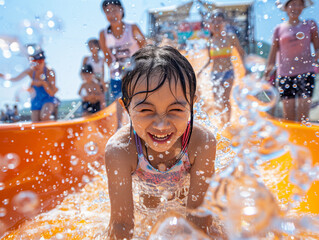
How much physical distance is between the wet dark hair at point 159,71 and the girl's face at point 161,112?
0.02 m

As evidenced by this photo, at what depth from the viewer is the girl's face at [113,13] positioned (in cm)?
227

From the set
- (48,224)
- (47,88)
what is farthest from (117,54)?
(48,224)

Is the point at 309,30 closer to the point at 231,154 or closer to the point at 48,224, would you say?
the point at 231,154

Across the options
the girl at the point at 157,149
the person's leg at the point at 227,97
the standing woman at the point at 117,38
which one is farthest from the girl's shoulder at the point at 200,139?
the person's leg at the point at 227,97

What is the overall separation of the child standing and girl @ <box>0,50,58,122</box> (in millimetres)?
287

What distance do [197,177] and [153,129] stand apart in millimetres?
357

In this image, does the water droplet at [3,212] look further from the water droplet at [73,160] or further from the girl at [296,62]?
the girl at [296,62]

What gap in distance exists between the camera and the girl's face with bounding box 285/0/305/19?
2.04 meters

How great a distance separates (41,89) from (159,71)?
6.43 ft

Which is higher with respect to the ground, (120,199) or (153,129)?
(153,129)

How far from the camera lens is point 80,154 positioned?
77.3 inches

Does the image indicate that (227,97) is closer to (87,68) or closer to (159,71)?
(87,68)

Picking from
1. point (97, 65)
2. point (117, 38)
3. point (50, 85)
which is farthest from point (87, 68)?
point (117, 38)

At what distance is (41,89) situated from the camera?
8.47 ft
